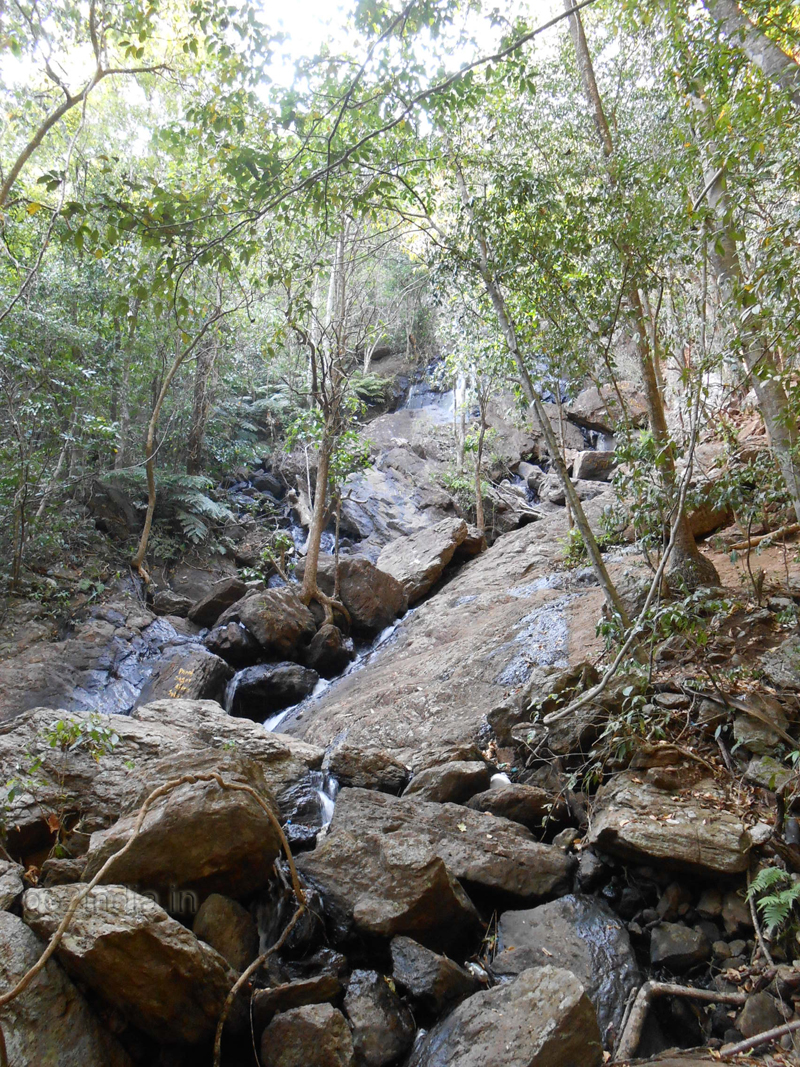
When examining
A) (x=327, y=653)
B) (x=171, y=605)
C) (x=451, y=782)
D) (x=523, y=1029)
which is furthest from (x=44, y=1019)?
(x=171, y=605)

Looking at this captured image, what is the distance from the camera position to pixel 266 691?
9.94 m

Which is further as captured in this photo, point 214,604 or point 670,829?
point 214,604

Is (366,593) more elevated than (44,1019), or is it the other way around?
(366,593)

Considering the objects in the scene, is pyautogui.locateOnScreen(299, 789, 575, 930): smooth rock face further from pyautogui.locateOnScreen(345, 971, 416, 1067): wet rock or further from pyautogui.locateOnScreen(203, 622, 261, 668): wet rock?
pyautogui.locateOnScreen(203, 622, 261, 668): wet rock

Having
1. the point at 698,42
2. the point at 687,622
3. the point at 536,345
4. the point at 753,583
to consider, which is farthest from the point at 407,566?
the point at 698,42

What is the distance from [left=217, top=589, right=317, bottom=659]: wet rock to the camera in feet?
34.9

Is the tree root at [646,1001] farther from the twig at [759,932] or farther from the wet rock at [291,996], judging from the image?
the wet rock at [291,996]

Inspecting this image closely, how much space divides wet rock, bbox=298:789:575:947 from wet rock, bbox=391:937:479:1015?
0.17 m

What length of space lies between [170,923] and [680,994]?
111 inches

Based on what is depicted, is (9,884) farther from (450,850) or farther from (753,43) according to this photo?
(753,43)

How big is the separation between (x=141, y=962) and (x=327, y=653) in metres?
7.64

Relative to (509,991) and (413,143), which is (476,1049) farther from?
(413,143)

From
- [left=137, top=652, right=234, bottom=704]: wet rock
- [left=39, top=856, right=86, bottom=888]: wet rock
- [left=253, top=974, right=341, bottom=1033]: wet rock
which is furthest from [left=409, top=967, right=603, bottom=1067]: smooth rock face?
[left=137, top=652, right=234, bottom=704]: wet rock

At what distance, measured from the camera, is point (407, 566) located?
1334 cm
